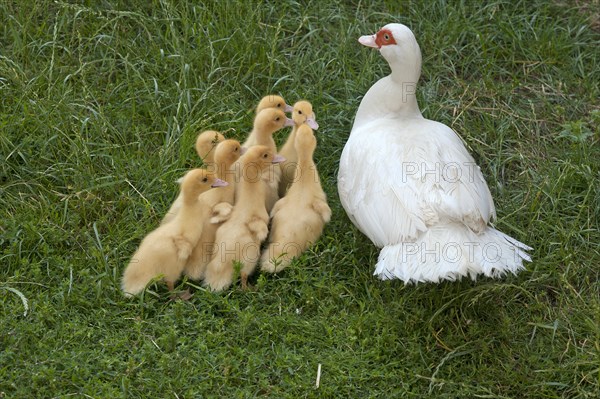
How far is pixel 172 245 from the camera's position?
5.14 m

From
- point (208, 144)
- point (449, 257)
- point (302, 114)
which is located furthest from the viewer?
point (302, 114)

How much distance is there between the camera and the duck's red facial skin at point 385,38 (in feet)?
18.6

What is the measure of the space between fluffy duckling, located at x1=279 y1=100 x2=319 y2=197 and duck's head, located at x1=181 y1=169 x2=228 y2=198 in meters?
0.75

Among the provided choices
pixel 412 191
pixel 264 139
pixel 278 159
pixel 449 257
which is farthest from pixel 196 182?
pixel 449 257

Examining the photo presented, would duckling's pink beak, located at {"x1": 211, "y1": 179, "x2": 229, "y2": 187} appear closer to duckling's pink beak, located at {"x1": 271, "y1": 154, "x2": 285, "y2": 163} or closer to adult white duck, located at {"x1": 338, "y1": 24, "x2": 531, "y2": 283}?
duckling's pink beak, located at {"x1": 271, "y1": 154, "x2": 285, "y2": 163}

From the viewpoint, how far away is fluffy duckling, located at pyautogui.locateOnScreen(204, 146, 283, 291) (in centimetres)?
524

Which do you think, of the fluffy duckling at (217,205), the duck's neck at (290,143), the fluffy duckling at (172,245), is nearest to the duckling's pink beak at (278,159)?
the fluffy duckling at (217,205)

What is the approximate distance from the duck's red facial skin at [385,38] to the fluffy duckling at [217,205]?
3.20 feet

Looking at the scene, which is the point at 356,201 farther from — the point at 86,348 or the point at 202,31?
the point at 202,31

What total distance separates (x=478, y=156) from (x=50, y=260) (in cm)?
263

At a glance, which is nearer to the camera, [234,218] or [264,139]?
[234,218]

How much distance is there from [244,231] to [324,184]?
972 mm

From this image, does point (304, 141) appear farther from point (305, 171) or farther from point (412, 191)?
point (412, 191)

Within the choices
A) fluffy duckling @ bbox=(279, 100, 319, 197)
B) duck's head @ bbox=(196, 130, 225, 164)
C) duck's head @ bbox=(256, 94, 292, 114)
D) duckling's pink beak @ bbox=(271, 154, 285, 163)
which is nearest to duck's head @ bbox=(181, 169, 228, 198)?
duckling's pink beak @ bbox=(271, 154, 285, 163)
